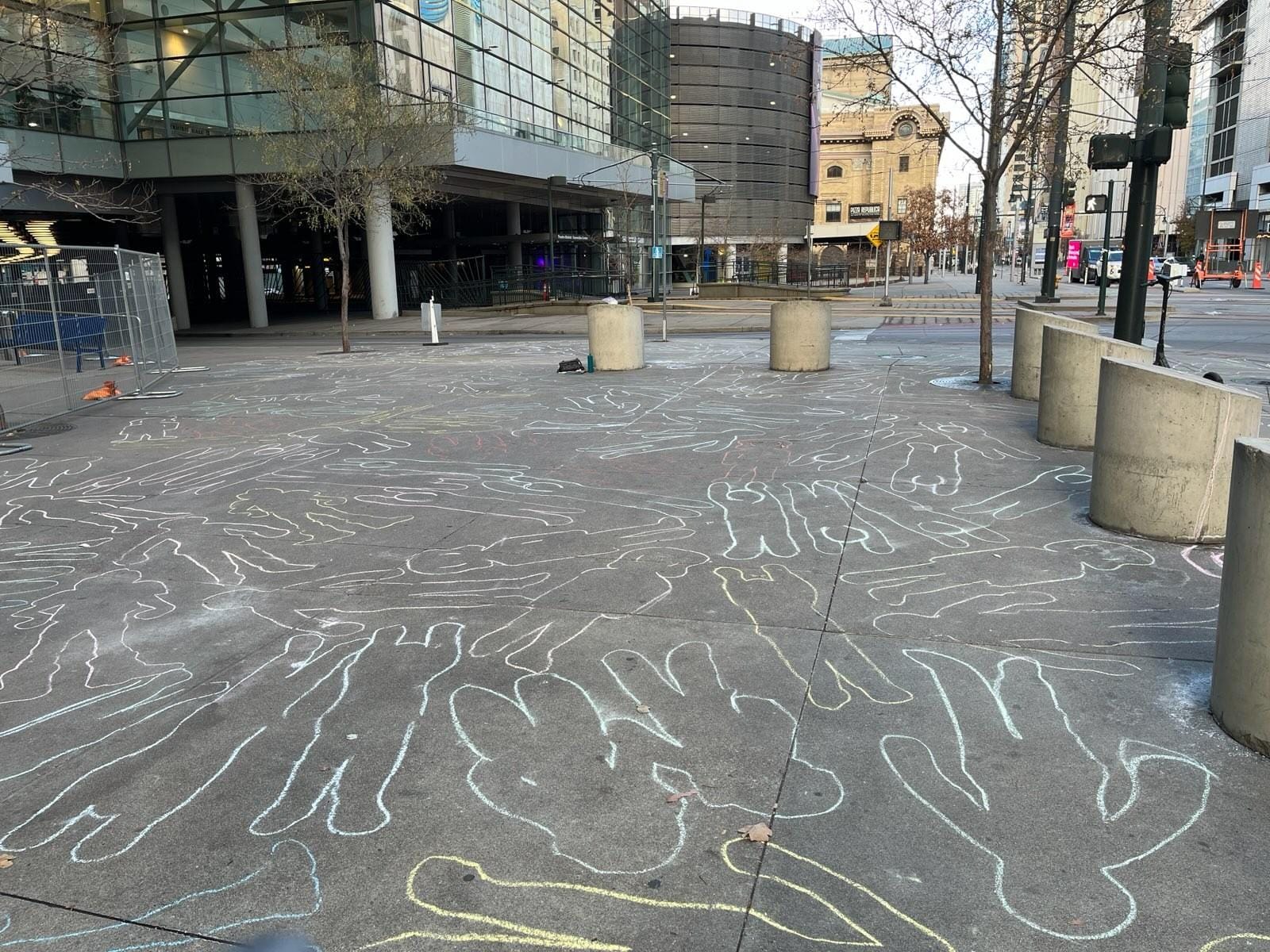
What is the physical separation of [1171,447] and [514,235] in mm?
41755

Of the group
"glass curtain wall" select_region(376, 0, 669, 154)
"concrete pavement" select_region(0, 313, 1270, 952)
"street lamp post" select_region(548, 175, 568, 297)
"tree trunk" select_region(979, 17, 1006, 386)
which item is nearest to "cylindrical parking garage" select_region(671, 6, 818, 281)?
"glass curtain wall" select_region(376, 0, 669, 154)

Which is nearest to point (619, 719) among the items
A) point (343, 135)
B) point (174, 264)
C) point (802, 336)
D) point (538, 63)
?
point (802, 336)

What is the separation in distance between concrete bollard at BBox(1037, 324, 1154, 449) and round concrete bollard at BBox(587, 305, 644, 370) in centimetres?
767

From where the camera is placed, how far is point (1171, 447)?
18.7 feet

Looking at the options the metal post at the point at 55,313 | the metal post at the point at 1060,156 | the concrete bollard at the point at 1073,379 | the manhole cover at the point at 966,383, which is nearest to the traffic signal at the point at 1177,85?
the metal post at the point at 1060,156

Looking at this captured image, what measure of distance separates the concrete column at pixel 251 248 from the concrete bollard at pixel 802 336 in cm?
2278

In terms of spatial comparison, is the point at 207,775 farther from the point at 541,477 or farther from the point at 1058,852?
the point at 541,477

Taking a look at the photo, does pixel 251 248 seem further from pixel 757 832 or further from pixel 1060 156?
pixel 757 832

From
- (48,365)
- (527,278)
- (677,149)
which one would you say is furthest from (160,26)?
(677,149)

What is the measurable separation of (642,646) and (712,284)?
49.9 meters

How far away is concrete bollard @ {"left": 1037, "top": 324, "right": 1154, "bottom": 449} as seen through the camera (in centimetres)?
824

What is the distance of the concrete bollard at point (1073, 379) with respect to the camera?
27.0 ft

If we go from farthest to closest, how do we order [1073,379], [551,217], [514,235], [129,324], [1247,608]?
[514,235], [551,217], [129,324], [1073,379], [1247,608]

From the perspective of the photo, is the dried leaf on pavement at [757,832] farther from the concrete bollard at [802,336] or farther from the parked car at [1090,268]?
the parked car at [1090,268]
